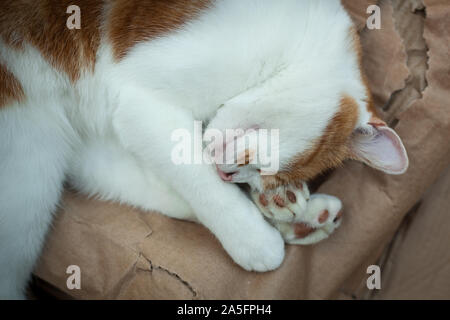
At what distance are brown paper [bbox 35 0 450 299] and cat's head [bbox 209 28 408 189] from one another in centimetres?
14

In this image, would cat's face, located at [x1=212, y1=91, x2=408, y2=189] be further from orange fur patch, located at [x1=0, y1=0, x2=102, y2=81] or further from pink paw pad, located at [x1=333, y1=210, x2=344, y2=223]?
orange fur patch, located at [x1=0, y1=0, x2=102, y2=81]

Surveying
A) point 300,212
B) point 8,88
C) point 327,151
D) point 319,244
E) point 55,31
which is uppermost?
point 55,31

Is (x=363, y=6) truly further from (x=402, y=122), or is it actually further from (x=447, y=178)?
(x=447, y=178)

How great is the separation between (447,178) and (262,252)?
2.35ft

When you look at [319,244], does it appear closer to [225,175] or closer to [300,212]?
[300,212]

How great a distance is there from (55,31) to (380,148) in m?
0.87

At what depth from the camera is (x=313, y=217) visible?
3.49 feet

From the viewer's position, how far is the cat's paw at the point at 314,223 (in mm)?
1065

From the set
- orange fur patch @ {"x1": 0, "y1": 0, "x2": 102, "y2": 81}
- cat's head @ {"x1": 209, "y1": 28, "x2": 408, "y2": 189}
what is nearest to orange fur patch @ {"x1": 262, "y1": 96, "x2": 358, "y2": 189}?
cat's head @ {"x1": 209, "y1": 28, "x2": 408, "y2": 189}

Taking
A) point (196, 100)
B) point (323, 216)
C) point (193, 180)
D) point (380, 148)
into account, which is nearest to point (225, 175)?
point (193, 180)

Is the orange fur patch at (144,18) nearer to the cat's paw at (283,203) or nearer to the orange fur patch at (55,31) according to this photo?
the orange fur patch at (55,31)

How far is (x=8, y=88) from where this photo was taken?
0.96 metres

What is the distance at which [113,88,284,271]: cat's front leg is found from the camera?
95 centimetres

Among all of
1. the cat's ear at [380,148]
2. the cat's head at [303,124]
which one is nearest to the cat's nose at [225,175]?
the cat's head at [303,124]
